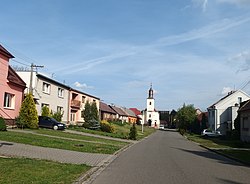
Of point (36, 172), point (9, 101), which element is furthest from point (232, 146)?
point (36, 172)

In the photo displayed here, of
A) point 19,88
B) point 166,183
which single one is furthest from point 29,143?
point 19,88

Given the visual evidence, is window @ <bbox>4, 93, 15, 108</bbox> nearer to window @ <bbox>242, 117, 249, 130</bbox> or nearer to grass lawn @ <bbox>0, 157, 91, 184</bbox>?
grass lawn @ <bbox>0, 157, 91, 184</bbox>

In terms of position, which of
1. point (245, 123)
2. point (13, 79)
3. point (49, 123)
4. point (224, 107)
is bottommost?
point (49, 123)

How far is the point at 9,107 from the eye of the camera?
3053 cm

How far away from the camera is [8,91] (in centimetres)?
3019

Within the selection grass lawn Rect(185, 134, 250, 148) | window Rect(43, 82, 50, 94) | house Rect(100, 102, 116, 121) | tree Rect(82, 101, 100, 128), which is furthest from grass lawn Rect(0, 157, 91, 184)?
house Rect(100, 102, 116, 121)

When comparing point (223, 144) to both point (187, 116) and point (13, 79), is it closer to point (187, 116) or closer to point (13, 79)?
point (13, 79)

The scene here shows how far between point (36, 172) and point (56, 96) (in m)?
36.1

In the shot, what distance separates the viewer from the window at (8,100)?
3009 centimetres

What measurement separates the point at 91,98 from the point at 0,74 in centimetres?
3514

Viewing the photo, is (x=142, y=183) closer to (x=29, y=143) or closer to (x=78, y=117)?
(x=29, y=143)

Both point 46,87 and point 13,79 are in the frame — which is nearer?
point 13,79

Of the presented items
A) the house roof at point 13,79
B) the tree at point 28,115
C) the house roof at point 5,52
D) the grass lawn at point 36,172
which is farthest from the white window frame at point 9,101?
the grass lawn at point 36,172

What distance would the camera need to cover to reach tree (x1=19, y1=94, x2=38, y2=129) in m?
30.6
